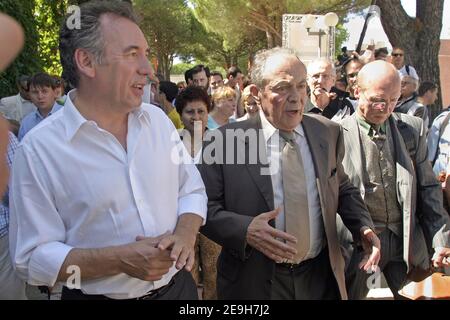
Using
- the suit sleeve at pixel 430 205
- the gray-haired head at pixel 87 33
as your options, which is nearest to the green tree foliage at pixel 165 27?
the suit sleeve at pixel 430 205

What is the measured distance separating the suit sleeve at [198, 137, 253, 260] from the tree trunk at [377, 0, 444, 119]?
24.5ft

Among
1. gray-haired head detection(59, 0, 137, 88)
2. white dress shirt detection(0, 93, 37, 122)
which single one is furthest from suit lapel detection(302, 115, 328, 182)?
white dress shirt detection(0, 93, 37, 122)

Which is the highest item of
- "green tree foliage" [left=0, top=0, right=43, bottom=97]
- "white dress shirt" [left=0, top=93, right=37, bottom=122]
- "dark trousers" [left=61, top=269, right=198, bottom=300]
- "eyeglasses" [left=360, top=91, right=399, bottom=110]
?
"green tree foliage" [left=0, top=0, right=43, bottom=97]

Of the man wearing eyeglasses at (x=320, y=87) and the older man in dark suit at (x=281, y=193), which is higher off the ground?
the man wearing eyeglasses at (x=320, y=87)

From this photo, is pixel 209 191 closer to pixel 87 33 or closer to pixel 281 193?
pixel 281 193

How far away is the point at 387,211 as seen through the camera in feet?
9.89

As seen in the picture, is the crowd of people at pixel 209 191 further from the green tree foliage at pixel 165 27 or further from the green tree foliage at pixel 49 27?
the green tree foliage at pixel 165 27

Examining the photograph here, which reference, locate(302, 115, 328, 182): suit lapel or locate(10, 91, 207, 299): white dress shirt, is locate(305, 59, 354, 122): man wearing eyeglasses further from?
locate(10, 91, 207, 299): white dress shirt

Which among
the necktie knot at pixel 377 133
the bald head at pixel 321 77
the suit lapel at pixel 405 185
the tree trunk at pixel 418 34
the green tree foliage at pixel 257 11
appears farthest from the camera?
the green tree foliage at pixel 257 11

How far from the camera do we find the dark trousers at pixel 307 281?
2482mm

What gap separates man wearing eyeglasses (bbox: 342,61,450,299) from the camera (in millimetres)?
2982

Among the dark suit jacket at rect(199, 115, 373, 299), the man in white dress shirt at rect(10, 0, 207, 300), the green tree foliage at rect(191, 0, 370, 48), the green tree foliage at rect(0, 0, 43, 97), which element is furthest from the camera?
the green tree foliage at rect(191, 0, 370, 48)

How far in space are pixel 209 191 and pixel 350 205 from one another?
78cm

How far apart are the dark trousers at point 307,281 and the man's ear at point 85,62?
1316 mm
